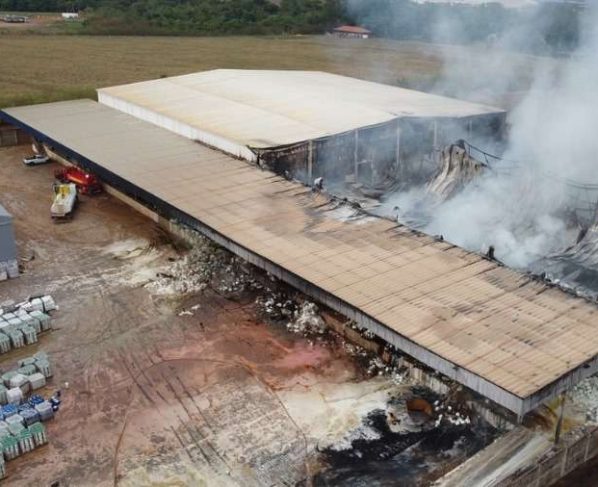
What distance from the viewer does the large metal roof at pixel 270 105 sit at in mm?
22297

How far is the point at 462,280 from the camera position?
1316 cm

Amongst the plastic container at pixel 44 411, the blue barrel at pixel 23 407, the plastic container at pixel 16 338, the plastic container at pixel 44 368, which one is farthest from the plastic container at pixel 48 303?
the plastic container at pixel 44 411

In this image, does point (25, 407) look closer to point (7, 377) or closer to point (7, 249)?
point (7, 377)

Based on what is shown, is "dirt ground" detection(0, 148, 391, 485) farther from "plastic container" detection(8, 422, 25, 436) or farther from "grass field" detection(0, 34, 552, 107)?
"grass field" detection(0, 34, 552, 107)

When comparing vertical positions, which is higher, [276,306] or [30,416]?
[276,306]

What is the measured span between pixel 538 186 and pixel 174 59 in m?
33.6

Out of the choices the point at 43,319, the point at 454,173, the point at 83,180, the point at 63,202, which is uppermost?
the point at 454,173

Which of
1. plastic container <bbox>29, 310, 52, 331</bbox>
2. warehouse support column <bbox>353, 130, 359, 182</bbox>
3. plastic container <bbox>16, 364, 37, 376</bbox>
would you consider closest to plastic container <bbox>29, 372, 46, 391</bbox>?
plastic container <bbox>16, 364, 37, 376</bbox>

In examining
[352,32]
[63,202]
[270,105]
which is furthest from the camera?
[352,32]

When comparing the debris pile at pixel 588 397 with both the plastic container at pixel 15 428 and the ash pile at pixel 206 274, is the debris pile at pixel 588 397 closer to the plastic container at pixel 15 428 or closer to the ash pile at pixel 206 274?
the ash pile at pixel 206 274

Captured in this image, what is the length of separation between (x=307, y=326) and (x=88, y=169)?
1242 cm

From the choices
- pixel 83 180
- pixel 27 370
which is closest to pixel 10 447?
pixel 27 370

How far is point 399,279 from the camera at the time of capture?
43.5ft

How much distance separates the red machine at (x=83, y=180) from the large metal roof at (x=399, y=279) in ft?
7.01
